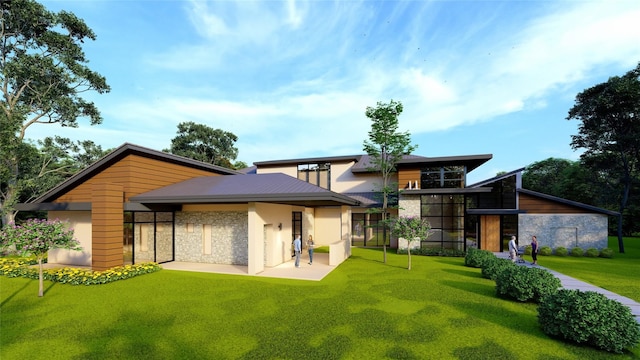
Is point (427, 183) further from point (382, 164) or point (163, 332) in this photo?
point (163, 332)

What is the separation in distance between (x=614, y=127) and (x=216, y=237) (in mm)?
32242

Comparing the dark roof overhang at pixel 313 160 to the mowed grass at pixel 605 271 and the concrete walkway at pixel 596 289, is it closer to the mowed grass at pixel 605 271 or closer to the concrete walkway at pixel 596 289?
the mowed grass at pixel 605 271

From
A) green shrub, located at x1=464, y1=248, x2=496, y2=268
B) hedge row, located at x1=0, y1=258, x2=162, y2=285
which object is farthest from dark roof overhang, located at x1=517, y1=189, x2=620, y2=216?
hedge row, located at x1=0, y1=258, x2=162, y2=285

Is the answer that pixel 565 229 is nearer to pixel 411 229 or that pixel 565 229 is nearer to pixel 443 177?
pixel 443 177

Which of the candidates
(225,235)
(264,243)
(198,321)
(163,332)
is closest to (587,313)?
(198,321)

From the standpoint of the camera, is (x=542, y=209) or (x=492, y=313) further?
(x=542, y=209)

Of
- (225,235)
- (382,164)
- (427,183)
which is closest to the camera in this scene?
(225,235)

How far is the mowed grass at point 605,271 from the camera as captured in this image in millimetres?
11398

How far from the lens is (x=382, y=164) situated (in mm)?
18031

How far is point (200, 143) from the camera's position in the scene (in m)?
48.1

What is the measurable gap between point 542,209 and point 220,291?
23.5 metres

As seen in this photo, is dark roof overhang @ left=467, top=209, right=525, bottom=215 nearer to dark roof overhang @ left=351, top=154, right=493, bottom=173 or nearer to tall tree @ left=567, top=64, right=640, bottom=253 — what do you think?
dark roof overhang @ left=351, top=154, right=493, bottom=173

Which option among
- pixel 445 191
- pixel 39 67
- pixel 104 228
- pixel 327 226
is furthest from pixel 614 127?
pixel 39 67

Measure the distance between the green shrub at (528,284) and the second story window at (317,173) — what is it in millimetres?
19205
